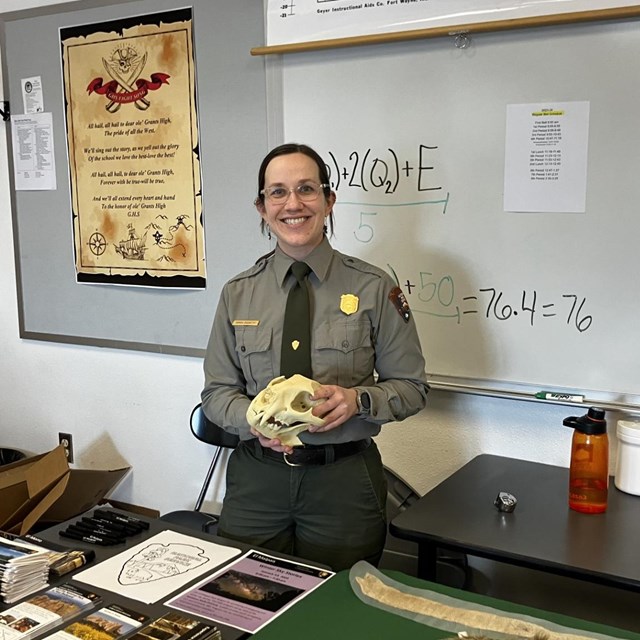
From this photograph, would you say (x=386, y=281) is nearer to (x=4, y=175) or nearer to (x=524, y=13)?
(x=524, y=13)

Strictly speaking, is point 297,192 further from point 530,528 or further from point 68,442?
point 68,442

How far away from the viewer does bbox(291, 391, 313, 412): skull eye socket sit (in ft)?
4.99

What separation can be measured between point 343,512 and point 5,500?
4.43 feet

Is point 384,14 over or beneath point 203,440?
over

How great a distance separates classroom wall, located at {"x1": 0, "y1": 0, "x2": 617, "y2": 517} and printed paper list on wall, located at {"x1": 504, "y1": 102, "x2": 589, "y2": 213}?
Result: 1.90ft

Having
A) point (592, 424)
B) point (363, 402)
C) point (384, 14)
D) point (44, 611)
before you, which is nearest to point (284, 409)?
point (363, 402)

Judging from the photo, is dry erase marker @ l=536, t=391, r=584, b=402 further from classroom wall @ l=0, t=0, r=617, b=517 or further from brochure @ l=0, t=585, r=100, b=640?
brochure @ l=0, t=585, r=100, b=640

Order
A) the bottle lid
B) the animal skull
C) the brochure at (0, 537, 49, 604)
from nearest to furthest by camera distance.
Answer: the brochure at (0, 537, 49, 604)
the animal skull
the bottle lid

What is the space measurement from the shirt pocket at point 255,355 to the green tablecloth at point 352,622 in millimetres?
589

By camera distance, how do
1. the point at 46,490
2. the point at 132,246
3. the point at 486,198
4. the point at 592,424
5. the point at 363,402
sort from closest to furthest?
1. the point at 363,402
2. the point at 592,424
3. the point at 486,198
4. the point at 46,490
5. the point at 132,246

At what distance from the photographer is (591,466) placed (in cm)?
175

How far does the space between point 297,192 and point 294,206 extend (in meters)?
0.04

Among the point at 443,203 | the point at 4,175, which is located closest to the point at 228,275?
the point at 443,203

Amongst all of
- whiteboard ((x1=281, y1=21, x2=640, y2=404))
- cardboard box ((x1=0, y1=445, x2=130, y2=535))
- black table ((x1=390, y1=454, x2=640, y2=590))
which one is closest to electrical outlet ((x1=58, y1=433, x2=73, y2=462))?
cardboard box ((x1=0, y1=445, x2=130, y2=535))
